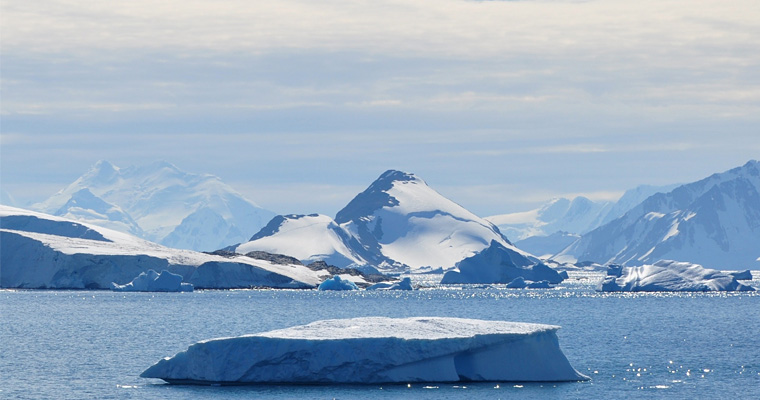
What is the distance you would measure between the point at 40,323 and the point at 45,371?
1414 inches

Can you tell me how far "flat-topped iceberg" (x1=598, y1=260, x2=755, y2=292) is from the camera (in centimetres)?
15375

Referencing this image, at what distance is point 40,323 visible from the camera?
83.8m

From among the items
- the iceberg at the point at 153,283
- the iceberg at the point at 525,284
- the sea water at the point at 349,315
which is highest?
the iceberg at the point at 525,284

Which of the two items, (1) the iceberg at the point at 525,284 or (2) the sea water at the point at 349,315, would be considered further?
(1) the iceberg at the point at 525,284

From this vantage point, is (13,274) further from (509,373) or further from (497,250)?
(509,373)

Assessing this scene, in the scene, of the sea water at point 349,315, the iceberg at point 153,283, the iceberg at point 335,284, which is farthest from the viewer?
the iceberg at point 335,284

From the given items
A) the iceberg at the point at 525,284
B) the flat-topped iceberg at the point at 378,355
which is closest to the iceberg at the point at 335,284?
the iceberg at the point at 525,284

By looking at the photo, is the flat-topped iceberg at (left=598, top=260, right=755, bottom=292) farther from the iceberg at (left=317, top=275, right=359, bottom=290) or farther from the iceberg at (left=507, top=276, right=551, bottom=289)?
the iceberg at (left=317, top=275, right=359, bottom=290)

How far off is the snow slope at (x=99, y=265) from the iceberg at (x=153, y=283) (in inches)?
130

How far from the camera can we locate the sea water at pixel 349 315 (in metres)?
42.3

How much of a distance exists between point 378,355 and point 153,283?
119 m

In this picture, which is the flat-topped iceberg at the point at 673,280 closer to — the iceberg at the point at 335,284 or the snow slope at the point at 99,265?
the iceberg at the point at 335,284

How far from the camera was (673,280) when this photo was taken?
157 meters

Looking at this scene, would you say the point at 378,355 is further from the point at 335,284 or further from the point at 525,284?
the point at 525,284
